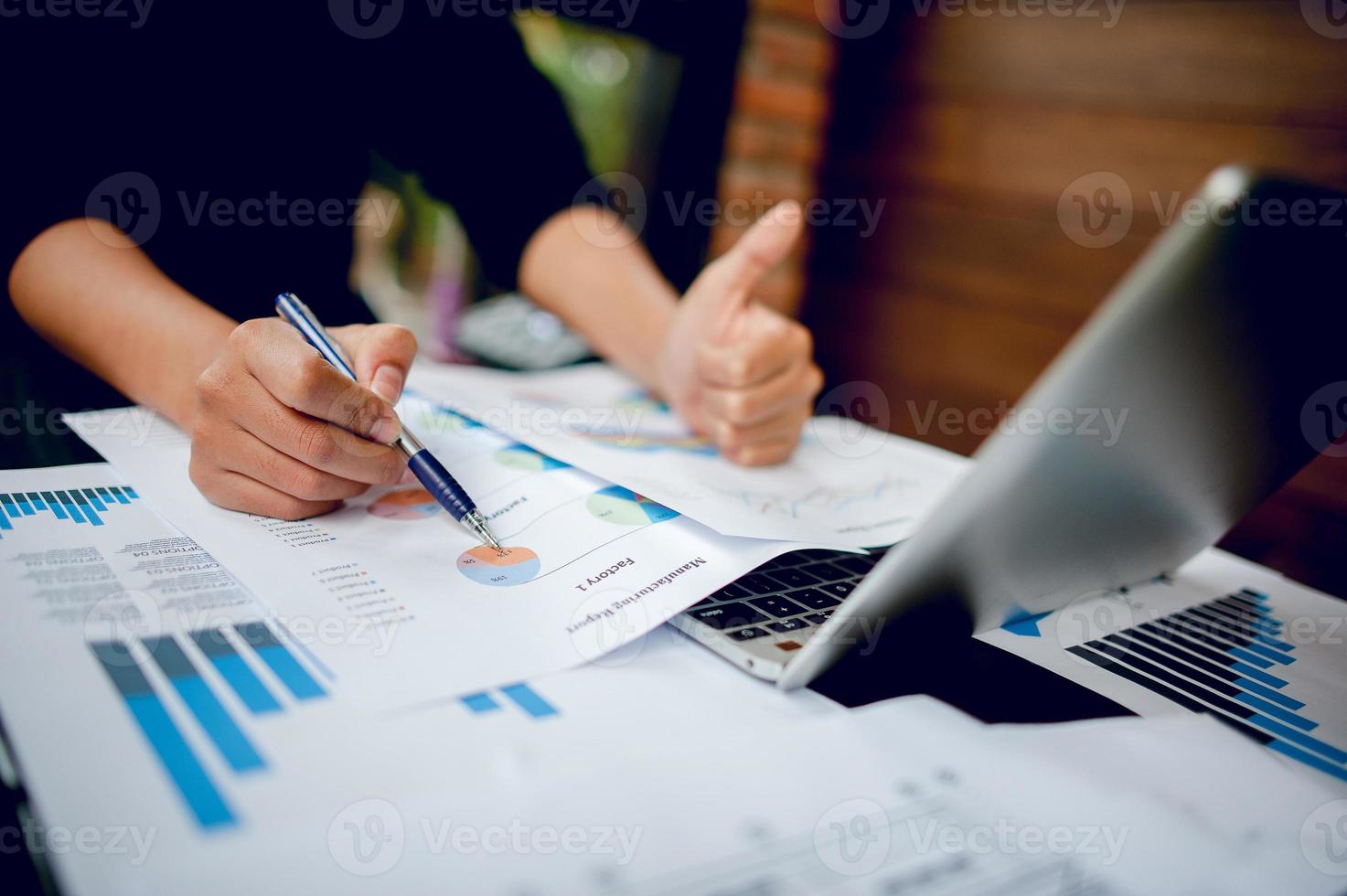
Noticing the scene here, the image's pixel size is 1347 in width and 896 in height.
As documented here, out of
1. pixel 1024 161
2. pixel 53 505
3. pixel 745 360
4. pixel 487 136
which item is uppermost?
pixel 1024 161

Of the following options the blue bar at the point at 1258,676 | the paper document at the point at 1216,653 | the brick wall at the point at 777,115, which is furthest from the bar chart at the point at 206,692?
the brick wall at the point at 777,115

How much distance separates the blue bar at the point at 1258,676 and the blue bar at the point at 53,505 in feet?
2.05

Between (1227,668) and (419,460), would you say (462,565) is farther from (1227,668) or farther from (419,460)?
(1227,668)

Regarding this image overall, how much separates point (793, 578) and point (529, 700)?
0.18 m

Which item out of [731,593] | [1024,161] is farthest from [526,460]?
[1024,161]

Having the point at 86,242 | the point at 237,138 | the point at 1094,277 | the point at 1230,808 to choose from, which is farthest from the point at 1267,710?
the point at 1094,277

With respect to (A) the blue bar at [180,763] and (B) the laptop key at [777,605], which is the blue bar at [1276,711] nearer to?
(B) the laptop key at [777,605]

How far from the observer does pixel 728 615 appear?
1.39 ft

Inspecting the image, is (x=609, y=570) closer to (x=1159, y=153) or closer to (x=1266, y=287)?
(x=1266, y=287)

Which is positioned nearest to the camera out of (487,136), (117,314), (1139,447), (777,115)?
(1139,447)

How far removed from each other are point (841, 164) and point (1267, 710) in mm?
2080

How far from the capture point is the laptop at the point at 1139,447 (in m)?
0.30

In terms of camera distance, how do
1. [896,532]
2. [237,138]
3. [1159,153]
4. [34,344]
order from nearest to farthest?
[896,532]
[34,344]
[237,138]
[1159,153]

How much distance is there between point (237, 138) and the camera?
0.87 meters
